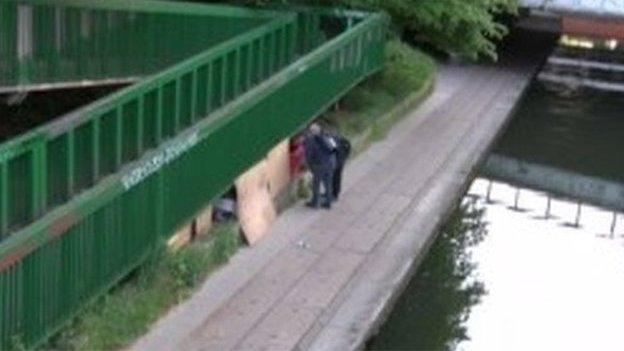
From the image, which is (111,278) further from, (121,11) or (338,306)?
(121,11)

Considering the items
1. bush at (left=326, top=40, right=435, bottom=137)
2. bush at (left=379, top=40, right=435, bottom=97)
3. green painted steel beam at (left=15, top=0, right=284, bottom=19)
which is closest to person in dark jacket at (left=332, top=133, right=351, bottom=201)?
green painted steel beam at (left=15, top=0, right=284, bottom=19)

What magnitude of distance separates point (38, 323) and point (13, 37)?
487 centimetres

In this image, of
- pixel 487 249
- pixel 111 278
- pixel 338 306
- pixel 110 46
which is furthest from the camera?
pixel 487 249

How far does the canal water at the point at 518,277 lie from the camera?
14516mm

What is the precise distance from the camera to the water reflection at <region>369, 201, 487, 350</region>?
14133mm

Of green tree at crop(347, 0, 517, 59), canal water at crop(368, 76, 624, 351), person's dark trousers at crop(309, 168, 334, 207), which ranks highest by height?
green tree at crop(347, 0, 517, 59)

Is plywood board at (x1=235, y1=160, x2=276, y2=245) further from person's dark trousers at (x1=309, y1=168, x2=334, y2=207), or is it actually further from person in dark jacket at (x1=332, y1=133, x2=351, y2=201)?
person in dark jacket at (x1=332, y1=133, x2=351, y2=201)

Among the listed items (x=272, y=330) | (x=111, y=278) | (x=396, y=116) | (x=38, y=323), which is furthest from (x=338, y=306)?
(x=396, y=116)

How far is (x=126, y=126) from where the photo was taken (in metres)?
13.0

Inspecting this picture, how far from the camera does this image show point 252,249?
15039mm

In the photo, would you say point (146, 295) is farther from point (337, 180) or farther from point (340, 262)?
point (337, 180)

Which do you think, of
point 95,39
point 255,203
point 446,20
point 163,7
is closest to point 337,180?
point 255,203

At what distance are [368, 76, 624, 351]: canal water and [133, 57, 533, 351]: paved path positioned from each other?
0.45 m

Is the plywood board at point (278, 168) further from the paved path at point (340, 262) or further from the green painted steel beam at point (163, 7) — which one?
the green painted steel beam at point (163, 7)
